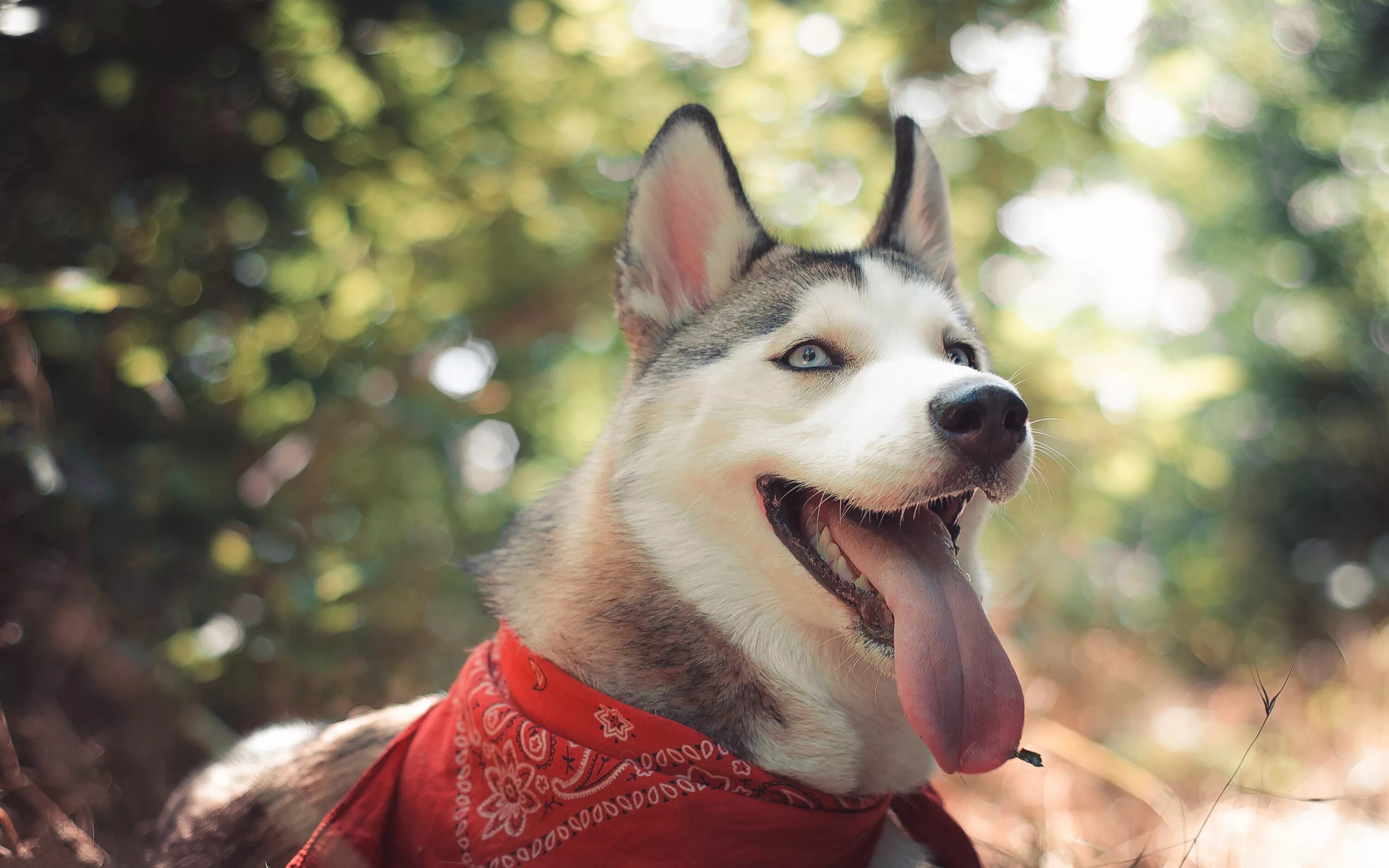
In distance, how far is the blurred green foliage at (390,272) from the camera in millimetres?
3410

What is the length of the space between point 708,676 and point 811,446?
59cm

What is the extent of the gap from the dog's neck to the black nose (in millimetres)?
555

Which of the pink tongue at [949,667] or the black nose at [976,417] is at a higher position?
the black nose at [976,417]

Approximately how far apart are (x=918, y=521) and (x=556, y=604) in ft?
3.09

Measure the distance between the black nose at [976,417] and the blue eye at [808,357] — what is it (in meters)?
0.41

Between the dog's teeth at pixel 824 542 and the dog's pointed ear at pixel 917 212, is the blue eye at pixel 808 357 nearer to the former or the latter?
the dog's teeth at pixel 824 542

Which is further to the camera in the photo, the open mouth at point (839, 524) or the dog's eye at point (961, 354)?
the dog's eye at point (961, 354)

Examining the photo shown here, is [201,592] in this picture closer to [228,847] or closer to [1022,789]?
[228,847]

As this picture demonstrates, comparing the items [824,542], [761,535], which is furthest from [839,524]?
[761,535]

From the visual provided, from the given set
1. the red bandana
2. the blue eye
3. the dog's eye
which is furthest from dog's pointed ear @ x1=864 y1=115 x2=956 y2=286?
the red bandana

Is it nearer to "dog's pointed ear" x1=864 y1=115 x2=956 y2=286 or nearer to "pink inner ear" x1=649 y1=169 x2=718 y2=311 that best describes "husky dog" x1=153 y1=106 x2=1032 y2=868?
"pink inner ear" x1=649 y1=169 x2=718 y2=311

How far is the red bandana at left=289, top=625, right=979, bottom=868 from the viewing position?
1788 mm

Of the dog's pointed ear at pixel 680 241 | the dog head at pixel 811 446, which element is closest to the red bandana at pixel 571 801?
the dog head at pixel 811 446

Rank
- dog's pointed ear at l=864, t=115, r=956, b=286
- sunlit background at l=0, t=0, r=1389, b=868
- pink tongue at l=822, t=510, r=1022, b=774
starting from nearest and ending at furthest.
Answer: pink tongue at l=822, t=510, r=1022, b=774, dog's pointed ear at l=864, t=115, r=956, b=286, sunlit background at l=0, t=0, r=1389, b=868
